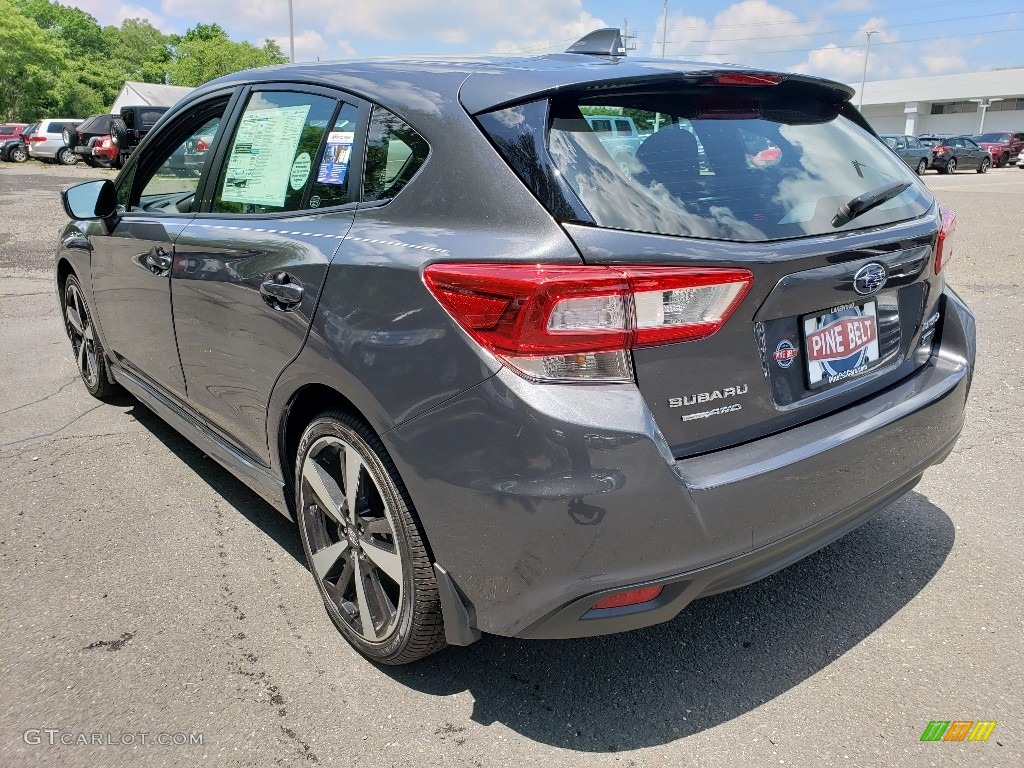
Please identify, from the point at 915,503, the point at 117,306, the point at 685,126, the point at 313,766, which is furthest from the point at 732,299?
the point at 117,306

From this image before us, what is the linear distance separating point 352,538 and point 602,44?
1803 millimetres

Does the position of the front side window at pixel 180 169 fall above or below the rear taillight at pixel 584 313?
above

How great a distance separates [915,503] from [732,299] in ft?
7.03

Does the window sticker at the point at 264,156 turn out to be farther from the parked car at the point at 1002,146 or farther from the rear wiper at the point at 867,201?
the parked car at the point at 1002,146

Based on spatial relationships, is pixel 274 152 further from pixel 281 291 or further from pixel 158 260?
pixel 158 260

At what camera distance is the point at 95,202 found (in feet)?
12.7

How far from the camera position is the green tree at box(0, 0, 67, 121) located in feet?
190

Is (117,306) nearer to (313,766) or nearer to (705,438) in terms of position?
(313,766)

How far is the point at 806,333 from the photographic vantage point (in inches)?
82.4

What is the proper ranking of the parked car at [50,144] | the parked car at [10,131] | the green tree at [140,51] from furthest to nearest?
the green tree at [140,51] < the parked car at [10,131] < the parked car at [50,144]

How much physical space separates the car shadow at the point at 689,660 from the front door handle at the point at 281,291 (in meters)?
1.18

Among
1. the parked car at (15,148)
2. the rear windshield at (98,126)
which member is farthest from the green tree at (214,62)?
the rear windshield at (98,126)

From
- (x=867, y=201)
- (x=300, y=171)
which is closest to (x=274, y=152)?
(x=300, y=171)

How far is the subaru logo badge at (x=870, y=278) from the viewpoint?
217cm
